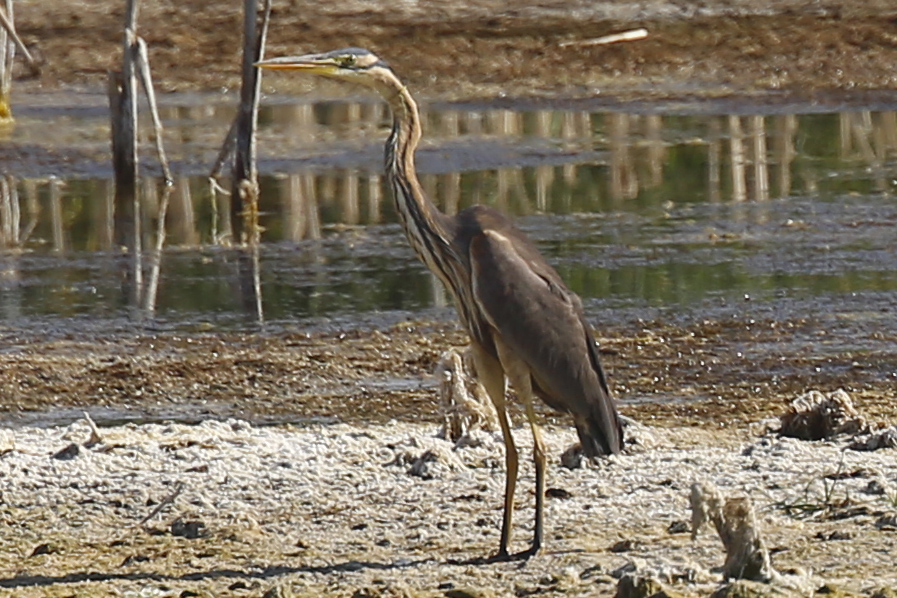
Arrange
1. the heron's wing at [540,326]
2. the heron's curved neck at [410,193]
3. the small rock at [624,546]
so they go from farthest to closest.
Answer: the heron's curved neck at [410,193] < the heron's wing at [540,326] < the small rock at [624,546]

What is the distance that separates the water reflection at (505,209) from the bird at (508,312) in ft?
14.2

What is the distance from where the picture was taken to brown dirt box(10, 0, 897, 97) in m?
20.6

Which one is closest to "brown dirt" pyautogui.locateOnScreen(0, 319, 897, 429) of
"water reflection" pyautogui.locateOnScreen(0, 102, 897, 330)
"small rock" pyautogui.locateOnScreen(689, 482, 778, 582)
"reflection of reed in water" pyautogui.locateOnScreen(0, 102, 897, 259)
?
"water reflection" pyautogui.locateOnScreen(0, 102, 897, 330)

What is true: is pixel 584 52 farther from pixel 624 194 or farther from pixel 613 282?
pixel 613 282

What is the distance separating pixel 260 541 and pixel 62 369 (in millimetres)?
3373

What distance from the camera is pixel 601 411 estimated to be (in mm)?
6270

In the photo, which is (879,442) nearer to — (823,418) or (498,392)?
(823,418)

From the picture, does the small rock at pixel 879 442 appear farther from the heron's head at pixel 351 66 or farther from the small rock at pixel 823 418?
the heron's head at pixel 351 66

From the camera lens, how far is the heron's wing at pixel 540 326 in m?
6.19

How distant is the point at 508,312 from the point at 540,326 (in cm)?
12

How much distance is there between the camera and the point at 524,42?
22.1m

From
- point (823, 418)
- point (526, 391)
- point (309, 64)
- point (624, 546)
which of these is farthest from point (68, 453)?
point (823, 418)

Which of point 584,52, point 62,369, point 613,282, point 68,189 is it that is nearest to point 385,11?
point 584,52

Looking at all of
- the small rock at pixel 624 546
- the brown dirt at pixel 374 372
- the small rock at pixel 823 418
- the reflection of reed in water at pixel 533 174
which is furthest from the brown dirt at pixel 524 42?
the small rock at pixel 624 546
